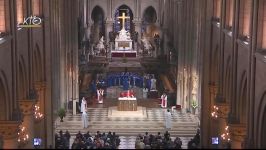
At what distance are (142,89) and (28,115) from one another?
22.0 metres

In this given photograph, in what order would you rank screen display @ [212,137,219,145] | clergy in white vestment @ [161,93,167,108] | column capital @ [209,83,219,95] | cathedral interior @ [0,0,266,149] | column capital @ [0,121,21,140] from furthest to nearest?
clergy in white vestment @ [161,93,167,108] → column capital @ [209,83,219,95] → screen display @ [212,137,219,145] → column capital @ [0,121,21,140] → cathedral interior @ [0,0,266,149]

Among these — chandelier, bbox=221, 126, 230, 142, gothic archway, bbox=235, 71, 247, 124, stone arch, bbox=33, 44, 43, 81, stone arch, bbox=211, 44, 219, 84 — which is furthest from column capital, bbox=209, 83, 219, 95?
stone arch, bbox=33, 44, 43, 81

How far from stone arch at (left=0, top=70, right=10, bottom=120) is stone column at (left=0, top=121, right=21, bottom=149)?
0.27 m

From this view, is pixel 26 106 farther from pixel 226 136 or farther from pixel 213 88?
pixel 213 88

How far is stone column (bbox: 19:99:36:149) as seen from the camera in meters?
27.8

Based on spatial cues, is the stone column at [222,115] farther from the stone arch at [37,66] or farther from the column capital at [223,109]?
the stone arch at [37,66]

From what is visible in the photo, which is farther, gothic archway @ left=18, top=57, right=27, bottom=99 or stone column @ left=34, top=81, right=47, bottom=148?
stone column @ left=34, top=81, right=47, bottom=148

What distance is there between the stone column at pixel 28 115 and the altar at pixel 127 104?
12085 millimetres

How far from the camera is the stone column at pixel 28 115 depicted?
2775 cm

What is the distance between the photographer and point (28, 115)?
28375 mm

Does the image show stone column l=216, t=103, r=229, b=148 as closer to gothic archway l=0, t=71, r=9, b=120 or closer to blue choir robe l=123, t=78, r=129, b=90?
gothic archway l=0, t=71, r=9, b=120

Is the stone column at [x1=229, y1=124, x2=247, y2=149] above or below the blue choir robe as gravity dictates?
above

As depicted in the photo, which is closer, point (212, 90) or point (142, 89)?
point (212, 90)

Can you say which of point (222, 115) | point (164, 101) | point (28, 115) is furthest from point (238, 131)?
point (164, 101)
